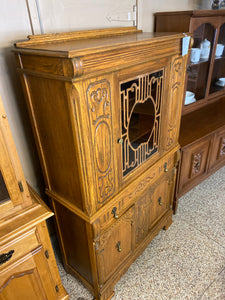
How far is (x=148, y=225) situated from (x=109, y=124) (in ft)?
2.78

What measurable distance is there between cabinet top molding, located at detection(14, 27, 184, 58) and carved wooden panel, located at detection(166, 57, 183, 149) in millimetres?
143

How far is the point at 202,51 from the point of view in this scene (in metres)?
1.68

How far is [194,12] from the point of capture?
1.32m

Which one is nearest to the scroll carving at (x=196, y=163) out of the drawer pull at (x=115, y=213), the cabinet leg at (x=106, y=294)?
the drawer pull at (x=115, y=213)

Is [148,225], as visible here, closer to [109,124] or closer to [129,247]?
[129,247]

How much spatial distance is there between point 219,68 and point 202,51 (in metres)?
0.36

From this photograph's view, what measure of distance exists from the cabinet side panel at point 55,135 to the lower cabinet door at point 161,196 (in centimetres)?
57

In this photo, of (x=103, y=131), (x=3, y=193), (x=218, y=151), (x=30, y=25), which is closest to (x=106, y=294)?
(x=3, y=193)

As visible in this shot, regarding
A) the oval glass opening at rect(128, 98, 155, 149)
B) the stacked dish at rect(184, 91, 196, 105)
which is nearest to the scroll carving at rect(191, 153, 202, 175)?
the stacked dish at rect(184, 91, 196, 105)

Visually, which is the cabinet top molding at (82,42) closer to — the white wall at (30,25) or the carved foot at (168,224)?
the white wall at (30,25)

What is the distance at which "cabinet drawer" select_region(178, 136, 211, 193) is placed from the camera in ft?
5.44

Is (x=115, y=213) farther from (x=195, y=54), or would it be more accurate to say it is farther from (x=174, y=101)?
(x=195, y=54)

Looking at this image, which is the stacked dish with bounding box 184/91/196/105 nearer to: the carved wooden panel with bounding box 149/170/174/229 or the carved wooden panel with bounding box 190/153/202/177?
the carved wooden panel with bounding box 190/153/202/177

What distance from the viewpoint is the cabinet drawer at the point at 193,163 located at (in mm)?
1657
